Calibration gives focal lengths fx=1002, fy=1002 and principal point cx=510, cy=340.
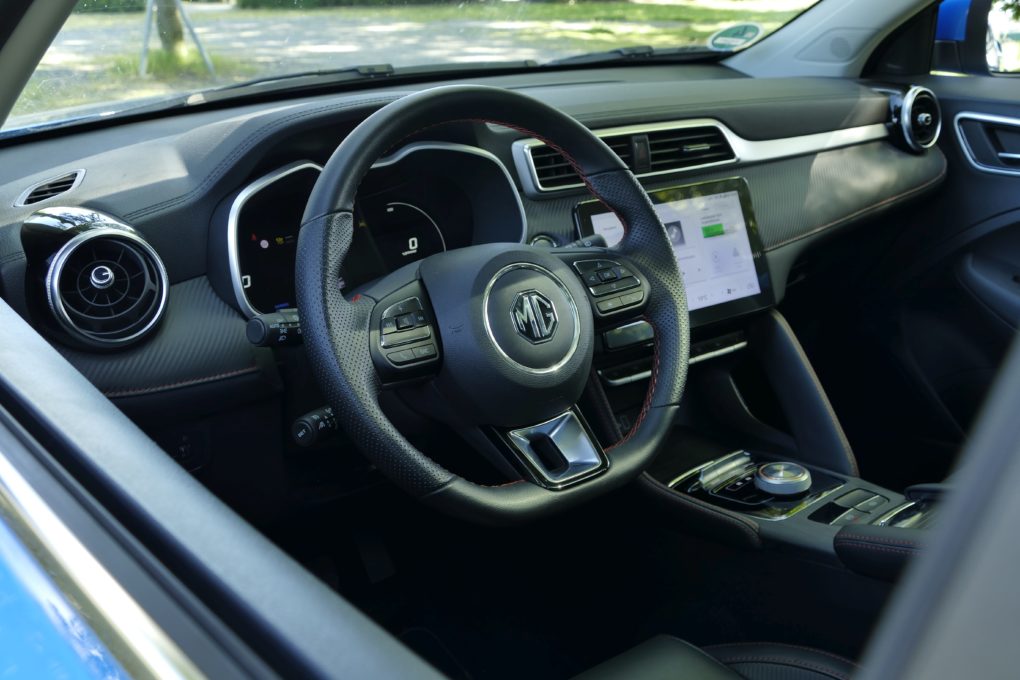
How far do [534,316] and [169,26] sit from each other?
50.0 inches

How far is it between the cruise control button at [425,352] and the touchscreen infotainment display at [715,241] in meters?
1.04

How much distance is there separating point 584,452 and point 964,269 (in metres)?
1.95

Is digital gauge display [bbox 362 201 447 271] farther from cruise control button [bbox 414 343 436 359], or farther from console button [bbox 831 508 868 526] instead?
console button [bbox 831 508 868 526]

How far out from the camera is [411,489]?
142 centimetres

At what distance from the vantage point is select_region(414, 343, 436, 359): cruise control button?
4.93ft

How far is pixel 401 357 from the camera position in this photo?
149 centimetres

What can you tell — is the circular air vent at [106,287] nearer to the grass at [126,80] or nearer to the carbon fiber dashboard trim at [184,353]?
the carbon fiber dashboard trim at [184,353]

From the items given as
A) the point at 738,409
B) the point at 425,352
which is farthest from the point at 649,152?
the point at 425,352

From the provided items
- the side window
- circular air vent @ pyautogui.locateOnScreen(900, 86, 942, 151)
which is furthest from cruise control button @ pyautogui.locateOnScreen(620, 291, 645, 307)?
the side window

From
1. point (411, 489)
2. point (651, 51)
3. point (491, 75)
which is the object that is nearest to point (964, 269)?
point (651, 51)

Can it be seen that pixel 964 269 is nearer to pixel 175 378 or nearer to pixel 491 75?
pixel 491 75

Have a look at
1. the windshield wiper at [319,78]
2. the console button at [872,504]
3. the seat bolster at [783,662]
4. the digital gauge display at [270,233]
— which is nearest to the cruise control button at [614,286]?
the digital gauge display at [270,233]

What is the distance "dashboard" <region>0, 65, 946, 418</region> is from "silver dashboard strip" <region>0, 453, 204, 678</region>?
0.78 m

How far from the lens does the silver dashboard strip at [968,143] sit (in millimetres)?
2916
